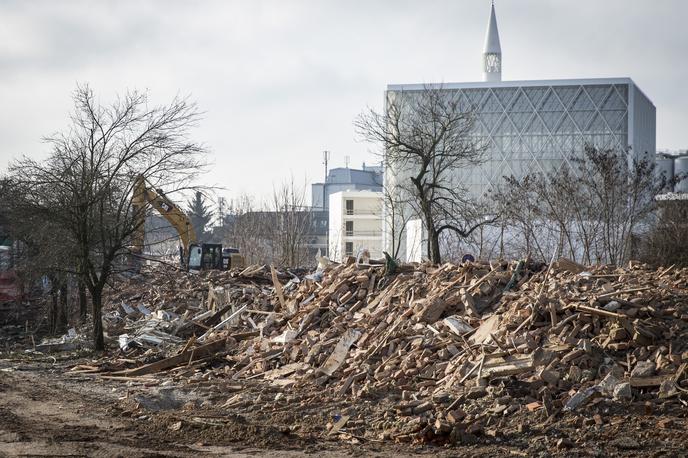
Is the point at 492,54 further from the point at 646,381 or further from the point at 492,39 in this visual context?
the point at 646,381

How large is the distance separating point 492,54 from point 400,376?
3118 inches

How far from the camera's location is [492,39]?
88.9 m

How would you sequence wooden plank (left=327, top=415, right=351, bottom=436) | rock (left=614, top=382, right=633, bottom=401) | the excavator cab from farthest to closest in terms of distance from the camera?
the excavator cab, rock (left=614, top=382, right=633, bottom=401), wooden plank (left=327, top=415, right=351, bottom=436)

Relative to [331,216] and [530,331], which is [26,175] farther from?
[331,216]

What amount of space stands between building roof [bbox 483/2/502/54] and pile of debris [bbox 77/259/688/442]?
7122 cm

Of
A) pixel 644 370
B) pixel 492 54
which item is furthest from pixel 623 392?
pixel 492 54

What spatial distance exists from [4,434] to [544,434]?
641 cm

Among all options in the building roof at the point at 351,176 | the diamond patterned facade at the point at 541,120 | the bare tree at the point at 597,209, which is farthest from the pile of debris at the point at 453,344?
the building roof at the point at 351,176

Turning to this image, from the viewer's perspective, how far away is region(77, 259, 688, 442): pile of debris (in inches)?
451

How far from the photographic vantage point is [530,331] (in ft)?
44.0

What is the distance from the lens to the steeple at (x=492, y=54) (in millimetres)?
88000

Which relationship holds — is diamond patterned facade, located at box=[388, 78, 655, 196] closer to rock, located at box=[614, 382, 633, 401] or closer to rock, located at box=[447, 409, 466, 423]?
rock, located at box=[614, 382, 633, 401]

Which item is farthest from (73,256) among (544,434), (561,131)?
(561,131)

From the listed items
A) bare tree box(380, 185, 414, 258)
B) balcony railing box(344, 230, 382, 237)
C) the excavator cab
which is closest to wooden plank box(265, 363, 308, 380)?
bare tree box(380, 185, 414, 258)
